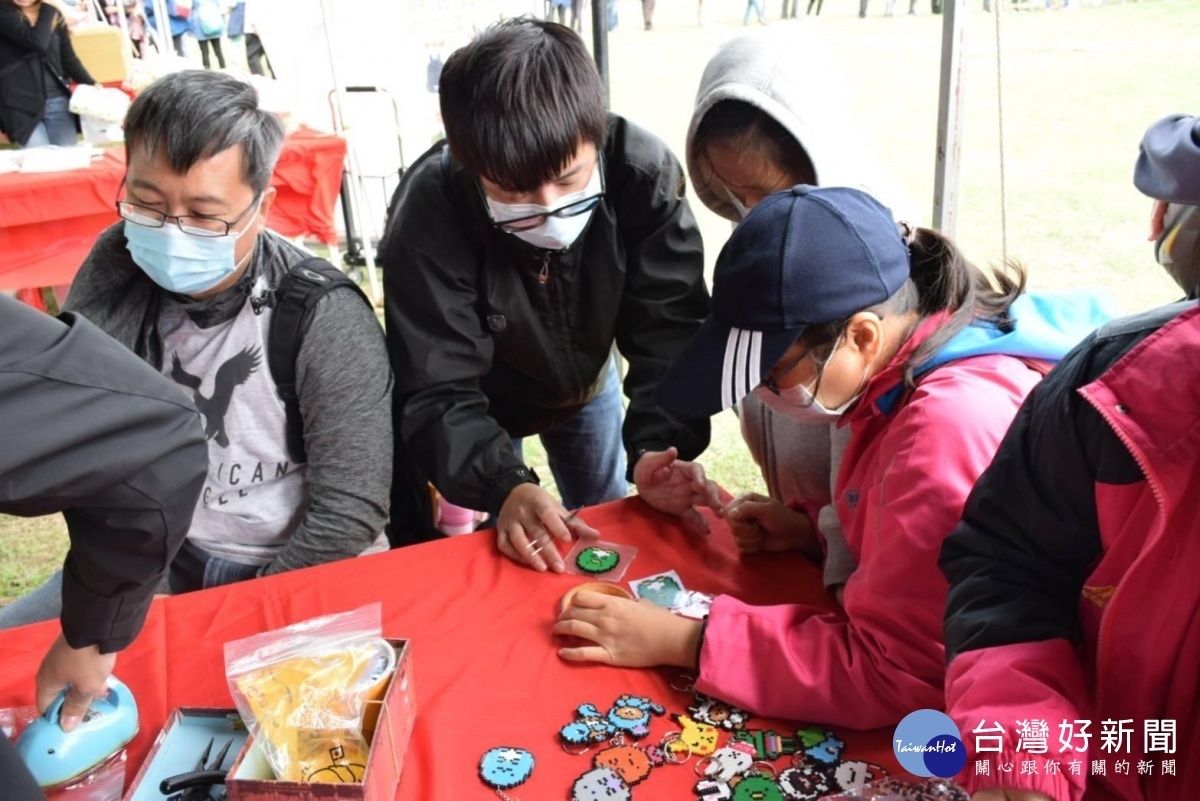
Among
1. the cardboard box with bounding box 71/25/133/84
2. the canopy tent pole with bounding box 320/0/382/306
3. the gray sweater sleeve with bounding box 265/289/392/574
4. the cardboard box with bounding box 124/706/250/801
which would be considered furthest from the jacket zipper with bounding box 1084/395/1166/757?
the cardboard box with bounding box 71/25/133/84

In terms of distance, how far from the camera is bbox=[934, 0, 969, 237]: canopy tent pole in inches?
81.7

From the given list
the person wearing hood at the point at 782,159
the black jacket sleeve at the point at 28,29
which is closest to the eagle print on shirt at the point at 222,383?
the person wearing hood at the point at 782,159

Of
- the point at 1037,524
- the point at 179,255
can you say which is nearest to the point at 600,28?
the point at 179,255

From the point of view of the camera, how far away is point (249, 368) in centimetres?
166

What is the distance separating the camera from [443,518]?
238 cm

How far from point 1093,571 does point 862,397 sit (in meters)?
0.36

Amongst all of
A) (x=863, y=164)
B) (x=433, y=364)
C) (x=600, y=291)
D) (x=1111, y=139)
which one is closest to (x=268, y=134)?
(x=433, y=364)

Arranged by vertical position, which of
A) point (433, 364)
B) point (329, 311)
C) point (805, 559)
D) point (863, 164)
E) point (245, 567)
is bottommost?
point (245, 567)

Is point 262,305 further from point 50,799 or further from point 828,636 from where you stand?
point 828,636

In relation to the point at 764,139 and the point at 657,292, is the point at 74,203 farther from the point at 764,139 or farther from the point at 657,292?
the point at 764,139

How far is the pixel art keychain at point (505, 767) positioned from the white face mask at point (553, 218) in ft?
2.93

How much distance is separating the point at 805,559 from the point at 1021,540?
49cm

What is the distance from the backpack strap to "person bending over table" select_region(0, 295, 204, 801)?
70cm

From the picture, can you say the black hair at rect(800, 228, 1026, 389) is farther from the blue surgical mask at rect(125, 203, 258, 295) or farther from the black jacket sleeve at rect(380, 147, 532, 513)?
the blue surgical mask at rect(125, 203, 258, 295)
